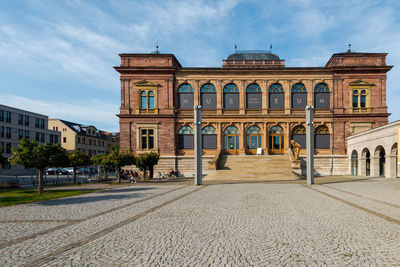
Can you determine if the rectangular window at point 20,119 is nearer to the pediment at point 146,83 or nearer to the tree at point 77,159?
the pediment at point 146,83

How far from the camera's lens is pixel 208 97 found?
34.2m

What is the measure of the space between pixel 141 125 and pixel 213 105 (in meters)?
10.2

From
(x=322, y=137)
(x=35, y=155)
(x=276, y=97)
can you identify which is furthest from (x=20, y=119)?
(x=322, y=137)

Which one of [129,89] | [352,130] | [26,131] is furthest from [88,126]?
[352,130]

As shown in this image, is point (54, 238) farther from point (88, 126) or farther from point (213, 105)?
point (88, 126)

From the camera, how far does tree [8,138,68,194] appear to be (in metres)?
15.1

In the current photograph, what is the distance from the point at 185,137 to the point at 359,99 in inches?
938

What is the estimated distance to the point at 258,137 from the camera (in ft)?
111

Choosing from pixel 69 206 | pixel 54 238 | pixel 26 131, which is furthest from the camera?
pixel 26 131

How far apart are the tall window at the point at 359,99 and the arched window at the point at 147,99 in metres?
27.3

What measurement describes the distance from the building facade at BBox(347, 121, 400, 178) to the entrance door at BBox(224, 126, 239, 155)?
1437 cm

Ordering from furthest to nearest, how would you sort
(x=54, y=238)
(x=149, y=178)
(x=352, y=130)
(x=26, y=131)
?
Answer: (x=26, y=131), (x=352, y=130), (x=149, y=178), (x=54, y=238)

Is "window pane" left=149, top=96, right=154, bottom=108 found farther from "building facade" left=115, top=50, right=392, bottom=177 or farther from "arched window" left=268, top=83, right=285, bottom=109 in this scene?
"arched window" left=268, top=83, right=285, bottom=109

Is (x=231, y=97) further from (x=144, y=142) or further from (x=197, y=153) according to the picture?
(x=197, y=153)
